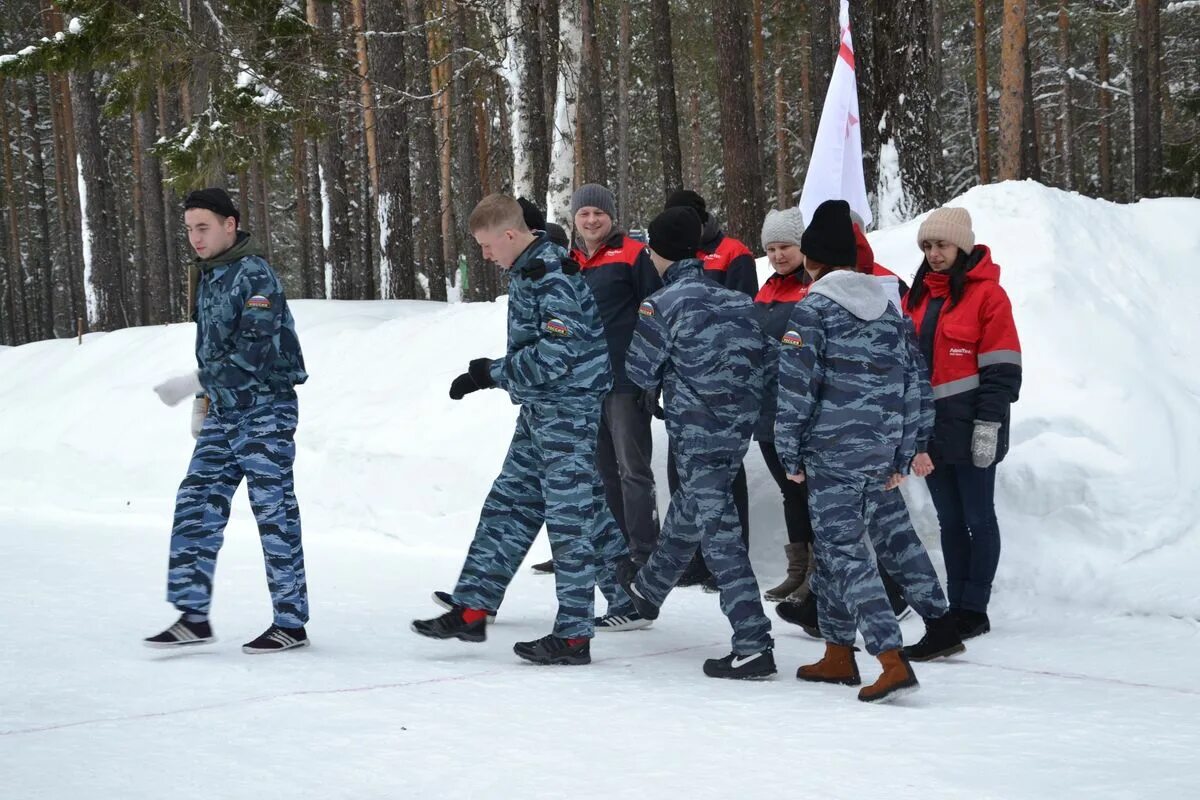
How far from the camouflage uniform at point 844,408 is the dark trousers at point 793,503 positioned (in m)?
1.49

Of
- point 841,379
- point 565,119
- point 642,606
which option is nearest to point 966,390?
point 841,379

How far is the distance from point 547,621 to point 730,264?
6.93 ft

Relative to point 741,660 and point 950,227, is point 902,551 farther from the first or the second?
point 950,227

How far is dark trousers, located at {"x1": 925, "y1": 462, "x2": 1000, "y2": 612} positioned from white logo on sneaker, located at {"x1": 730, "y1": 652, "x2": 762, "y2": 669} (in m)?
1.33

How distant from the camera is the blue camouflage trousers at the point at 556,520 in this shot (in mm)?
4871

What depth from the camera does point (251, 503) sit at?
4949 millimetres

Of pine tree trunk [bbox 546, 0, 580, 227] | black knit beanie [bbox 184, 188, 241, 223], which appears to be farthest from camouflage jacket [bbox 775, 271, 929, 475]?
pine tree trunk [bbox 546, 0, 580, 227]

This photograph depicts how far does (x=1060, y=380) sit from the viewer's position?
265 inches

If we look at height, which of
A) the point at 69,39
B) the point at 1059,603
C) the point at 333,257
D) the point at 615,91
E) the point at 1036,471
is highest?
the point at 615,91

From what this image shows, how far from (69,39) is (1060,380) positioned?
1332cm

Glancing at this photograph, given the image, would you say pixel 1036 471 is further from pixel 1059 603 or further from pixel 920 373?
pixel 920 373

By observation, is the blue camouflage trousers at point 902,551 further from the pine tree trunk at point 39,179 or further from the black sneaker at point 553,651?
the pine tree trunk at point 39,179

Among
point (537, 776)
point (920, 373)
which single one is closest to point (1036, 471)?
point (920, 373)

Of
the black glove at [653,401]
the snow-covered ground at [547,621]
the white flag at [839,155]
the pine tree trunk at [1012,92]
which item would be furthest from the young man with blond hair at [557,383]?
the pine tree trunk at [1012,92]
